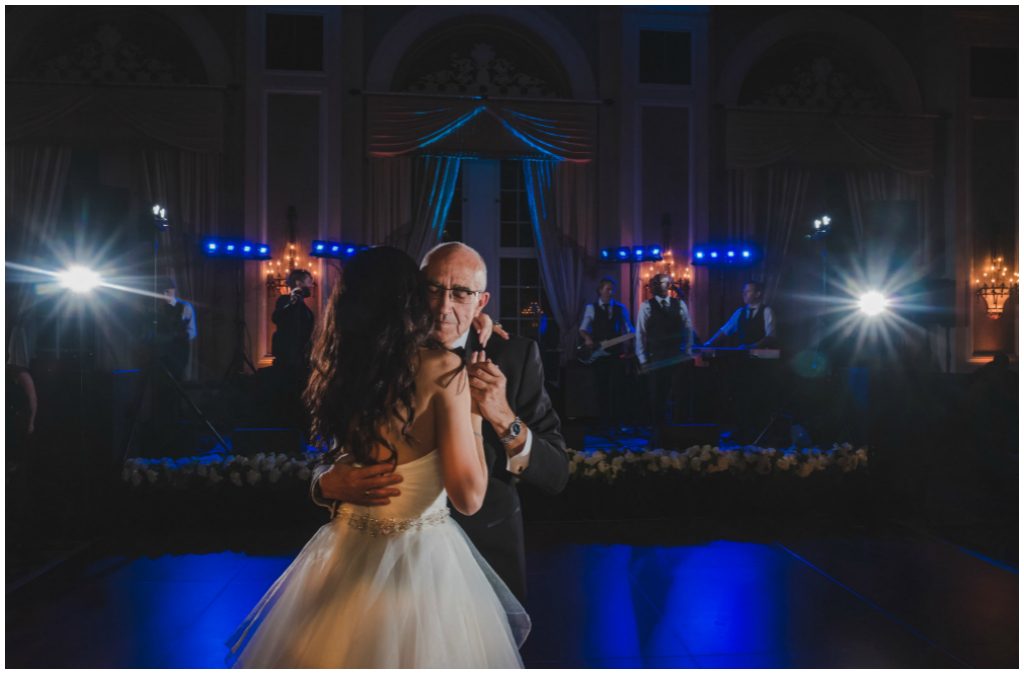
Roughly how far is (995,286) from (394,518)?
1068 cm

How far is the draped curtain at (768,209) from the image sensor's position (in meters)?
9.42

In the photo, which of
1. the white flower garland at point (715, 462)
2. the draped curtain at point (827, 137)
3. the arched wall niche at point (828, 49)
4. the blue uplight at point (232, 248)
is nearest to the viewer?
the white flower garland at point (715, 462)

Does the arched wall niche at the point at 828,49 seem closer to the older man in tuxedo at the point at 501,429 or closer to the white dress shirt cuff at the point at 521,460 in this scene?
the older man in tuxedo at the point at 501,429

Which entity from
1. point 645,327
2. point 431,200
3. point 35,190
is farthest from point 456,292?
point 35,190

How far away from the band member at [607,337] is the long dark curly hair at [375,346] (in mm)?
6158

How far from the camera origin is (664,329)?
7324 millimetres

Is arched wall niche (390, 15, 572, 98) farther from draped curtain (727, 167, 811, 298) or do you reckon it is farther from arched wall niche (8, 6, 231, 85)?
draped curtain (727, 167, 811, 298)

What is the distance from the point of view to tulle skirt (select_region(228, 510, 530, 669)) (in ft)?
4.77

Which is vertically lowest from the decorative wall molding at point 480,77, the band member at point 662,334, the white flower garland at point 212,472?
the white flower garland at point 212,472

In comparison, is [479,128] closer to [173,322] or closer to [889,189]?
[173,322]

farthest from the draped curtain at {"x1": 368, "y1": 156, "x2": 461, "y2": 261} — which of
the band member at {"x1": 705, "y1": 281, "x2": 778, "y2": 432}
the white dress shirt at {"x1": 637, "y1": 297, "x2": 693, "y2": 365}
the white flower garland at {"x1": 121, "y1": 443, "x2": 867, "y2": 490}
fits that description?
the white flower garland at {"x1": 121, "y1": 443, "x2": 867, "y2": 490}

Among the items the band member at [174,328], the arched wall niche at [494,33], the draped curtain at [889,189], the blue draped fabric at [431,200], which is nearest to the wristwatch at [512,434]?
the band member at [174,328]

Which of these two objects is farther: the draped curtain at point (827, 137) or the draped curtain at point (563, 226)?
the draped curtain at point (827, 137)

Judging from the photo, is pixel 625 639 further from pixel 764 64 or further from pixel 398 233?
pixel 764 64
